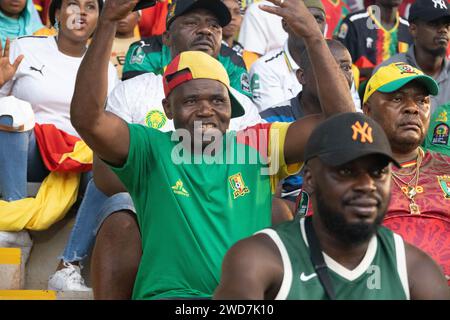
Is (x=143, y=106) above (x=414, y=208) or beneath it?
above

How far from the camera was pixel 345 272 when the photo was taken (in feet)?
11.4

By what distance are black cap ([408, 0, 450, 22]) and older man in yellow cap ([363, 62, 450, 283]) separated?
6.71 feet

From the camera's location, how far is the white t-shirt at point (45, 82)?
6352mm

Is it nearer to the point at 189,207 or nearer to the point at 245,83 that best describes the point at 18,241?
the point at 189,207

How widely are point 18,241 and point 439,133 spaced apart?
2.66 meters

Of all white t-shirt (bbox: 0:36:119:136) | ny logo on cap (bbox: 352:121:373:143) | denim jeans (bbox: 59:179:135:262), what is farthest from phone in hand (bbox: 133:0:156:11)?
white t-shirt (bbox: 0:36:119:136)

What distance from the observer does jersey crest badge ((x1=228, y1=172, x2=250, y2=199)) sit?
439 cm

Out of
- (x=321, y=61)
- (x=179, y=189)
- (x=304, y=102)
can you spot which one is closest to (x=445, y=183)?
(x=321, y=61)

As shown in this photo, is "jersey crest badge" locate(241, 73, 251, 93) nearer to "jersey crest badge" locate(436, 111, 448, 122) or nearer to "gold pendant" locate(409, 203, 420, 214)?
"jersey crest badge" locate(436, 111, 448, 122)

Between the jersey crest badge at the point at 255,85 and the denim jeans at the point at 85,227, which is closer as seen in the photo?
the denim jeans at the point at 85,227

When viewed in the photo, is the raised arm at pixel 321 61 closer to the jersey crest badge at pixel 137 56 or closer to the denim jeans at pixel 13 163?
the denim jeans at pixel 13 163

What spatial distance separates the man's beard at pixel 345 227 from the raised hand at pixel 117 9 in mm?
1254

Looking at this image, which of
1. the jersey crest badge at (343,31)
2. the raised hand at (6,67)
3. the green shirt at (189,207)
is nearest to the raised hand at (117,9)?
the green shirt at (189,207)

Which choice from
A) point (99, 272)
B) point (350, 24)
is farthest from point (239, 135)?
point (350, 24)
